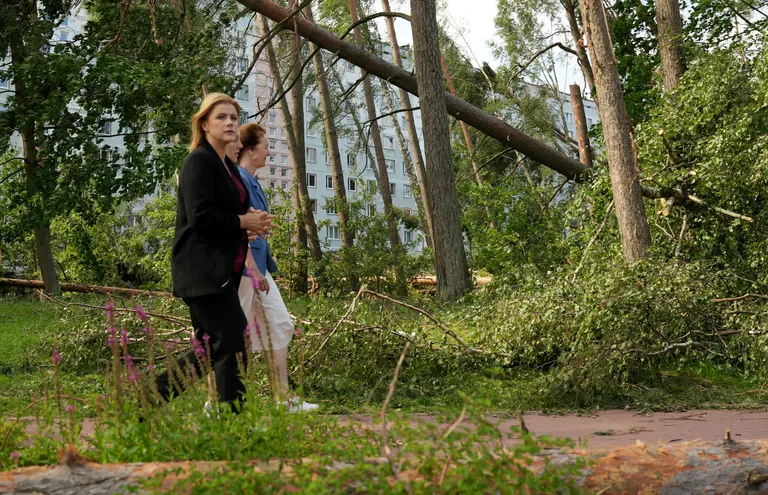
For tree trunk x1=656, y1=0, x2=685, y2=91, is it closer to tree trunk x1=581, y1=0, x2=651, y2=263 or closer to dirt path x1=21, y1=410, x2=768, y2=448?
tree trunk x1=581, y1=0, x2=651, y2=263

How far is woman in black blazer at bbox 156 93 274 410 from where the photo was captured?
418 centimetres

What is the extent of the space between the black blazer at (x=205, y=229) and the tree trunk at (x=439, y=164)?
9.76 m

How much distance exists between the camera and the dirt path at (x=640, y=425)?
203 inches

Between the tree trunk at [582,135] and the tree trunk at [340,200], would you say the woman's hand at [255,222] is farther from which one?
the tree trunk at [582,135]

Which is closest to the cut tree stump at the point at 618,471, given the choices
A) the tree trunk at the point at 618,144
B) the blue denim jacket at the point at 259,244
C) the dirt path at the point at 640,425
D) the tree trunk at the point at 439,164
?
the dirt path at the point at 640,425

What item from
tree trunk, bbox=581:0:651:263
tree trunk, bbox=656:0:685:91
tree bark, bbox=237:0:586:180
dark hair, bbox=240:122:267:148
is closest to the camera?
A: dark hair, bbox=240:122:267:148

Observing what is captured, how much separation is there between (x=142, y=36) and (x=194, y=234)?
12.8 metres

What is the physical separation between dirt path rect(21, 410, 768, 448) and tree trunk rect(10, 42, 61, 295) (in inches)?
433

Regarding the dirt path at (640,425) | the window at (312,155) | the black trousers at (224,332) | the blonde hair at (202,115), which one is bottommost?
the dirt path at (640,425)

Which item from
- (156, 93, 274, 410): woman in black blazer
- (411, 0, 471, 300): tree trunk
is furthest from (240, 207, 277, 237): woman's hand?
(411, 0, 471, 300): tree trunk

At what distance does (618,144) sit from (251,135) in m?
5.45

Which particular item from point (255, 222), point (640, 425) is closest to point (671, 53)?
point (640, 425)

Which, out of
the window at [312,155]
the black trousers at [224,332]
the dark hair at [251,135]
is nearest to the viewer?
the black trousers at [224,332]

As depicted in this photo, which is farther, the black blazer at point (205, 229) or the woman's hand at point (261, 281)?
the woman's hand at point (261, 281)
